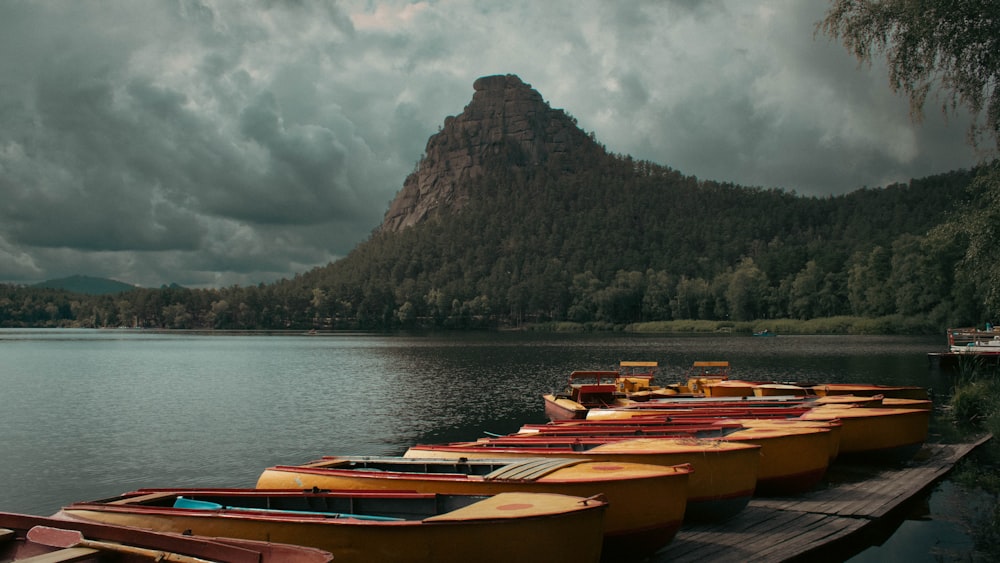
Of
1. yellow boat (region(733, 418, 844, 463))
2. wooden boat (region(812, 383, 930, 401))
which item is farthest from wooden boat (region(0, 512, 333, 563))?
wooden boat (region(812, 383, 930, 401))

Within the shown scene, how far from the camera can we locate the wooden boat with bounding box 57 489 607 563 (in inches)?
352

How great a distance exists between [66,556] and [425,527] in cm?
384

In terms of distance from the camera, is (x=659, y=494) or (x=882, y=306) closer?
(x=659, y=494)

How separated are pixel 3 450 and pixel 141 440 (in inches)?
198

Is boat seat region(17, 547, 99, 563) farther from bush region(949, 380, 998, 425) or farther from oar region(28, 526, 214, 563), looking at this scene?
bush region(949, 380, 998, 425)

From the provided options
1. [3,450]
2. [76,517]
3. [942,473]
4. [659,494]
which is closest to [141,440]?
[3,450]

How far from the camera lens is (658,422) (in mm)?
17578

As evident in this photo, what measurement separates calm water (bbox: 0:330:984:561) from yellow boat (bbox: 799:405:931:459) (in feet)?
4.50

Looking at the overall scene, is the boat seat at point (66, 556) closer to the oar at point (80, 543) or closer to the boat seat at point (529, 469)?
the oar at point (80, 543)

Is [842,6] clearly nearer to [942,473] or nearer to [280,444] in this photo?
[942,473]

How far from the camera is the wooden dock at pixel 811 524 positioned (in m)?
11.4

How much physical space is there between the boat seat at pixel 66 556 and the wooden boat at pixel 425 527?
168cm

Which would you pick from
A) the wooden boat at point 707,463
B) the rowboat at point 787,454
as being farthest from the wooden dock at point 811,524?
the wooden boat at point 707,463

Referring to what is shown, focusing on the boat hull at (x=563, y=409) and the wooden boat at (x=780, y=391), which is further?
the boat hull at (x=563, y=409)
